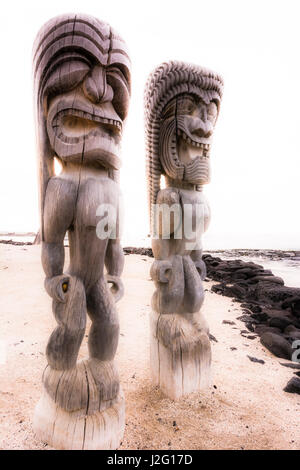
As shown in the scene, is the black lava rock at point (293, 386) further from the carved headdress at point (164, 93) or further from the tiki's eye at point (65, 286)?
the tiki's eye at point (65, 286)

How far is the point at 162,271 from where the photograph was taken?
2.65m

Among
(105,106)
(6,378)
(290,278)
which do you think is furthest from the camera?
(290,278)

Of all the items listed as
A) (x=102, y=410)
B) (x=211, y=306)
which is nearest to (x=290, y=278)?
(x=211, y=306)

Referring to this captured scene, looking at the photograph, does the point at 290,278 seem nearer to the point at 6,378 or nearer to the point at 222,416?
the point at 222,416

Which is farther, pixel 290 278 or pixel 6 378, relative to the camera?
pixel 290 278

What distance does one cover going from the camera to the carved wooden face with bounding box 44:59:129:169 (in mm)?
1830

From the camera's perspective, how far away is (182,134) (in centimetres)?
264

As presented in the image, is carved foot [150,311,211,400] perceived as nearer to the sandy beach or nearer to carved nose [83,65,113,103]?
the sandy beach

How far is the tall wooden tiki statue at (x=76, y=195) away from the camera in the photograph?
1.82 metres

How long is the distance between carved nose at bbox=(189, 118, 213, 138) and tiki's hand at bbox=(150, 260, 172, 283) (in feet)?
4.05

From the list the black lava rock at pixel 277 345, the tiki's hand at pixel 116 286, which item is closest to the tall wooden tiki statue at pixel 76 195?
the tiki's hand at pixel 116 286

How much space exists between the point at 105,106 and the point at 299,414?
299 centimetres

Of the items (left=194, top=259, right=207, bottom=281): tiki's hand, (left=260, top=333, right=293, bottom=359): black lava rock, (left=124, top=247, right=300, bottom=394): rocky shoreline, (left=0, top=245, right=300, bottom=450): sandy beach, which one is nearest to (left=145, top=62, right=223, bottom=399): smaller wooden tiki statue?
(left=194, top=259, right=207, bottom=281): tiki's hand

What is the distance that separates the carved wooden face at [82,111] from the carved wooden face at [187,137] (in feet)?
2.73
